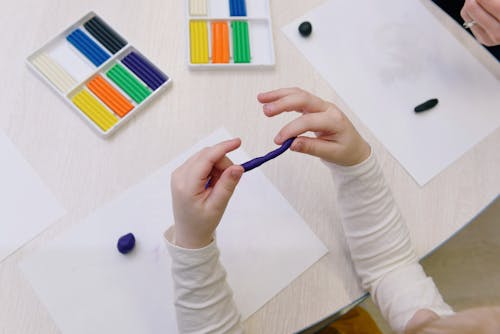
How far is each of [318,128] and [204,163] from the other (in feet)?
0.53

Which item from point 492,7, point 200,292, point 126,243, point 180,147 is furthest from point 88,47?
point 492,7

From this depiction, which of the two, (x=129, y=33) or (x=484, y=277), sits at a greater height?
(x=129, y=33)

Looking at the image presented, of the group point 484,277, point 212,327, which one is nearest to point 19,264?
point 212,327

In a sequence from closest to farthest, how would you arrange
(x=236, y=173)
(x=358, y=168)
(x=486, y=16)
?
(x=236, y=173) → (x=358, y=168) → (x=486, y=16)

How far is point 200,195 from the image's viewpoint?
1.78 feet

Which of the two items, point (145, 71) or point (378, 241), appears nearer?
point (378, 241)

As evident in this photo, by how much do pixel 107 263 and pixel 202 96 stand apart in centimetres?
31

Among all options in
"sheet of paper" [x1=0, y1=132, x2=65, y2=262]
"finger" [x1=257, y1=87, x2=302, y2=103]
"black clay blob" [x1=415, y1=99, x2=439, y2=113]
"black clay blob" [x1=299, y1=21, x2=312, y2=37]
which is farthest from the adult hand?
"sheet of paper" [x1=0, y1=132, x2=65, y2=262]

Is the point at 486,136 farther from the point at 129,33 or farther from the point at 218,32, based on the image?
the point at 129,33

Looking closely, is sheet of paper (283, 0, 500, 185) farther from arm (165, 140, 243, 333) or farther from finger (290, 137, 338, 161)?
arm (165, 140, 243, 333)

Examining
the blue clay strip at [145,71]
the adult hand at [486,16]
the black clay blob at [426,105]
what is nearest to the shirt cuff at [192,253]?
the blue clay strip at [145,71]

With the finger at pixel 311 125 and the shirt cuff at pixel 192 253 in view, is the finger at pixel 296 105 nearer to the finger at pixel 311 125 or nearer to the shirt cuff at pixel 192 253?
the finger at pixel 311 125

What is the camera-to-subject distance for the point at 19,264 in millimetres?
638

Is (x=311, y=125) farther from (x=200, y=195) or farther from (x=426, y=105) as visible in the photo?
(x=426, y=105)
